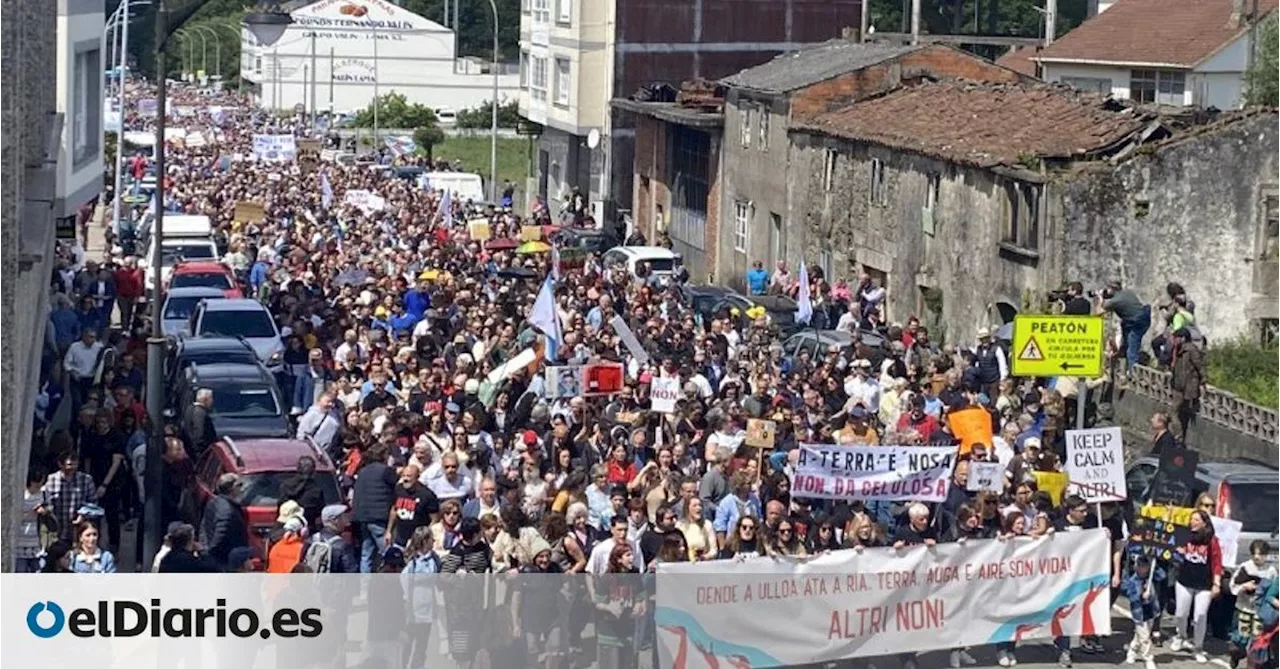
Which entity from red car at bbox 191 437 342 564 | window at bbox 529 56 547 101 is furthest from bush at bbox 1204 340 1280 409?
window at bbox 529 56 547 101

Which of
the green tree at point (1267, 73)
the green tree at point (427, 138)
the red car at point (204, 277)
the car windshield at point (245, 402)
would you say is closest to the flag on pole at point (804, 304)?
the red car at point (204, 277)

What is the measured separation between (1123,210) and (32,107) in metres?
20.2

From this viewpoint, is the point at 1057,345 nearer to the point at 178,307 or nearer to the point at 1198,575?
the point at 1198,575

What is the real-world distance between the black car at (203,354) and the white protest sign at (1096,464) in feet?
36.0

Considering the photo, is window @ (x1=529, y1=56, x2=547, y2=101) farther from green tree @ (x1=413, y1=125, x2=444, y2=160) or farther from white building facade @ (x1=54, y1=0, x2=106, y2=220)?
white building facade @ (x1=54, y1=0, x2=106, y2=220)

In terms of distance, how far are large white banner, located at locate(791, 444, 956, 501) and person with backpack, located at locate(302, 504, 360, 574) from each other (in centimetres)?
372

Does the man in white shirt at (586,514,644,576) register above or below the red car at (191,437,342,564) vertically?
above

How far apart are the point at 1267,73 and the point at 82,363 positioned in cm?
2555

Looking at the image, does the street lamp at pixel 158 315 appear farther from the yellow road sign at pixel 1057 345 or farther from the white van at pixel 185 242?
the white van at pixel 185 242

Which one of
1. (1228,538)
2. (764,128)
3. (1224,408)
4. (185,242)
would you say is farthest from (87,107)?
(764,128)

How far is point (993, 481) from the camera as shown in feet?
65.7

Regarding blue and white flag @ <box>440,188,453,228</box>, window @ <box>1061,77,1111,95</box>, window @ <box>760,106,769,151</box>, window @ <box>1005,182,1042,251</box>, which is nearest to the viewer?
window @ <box>1005,182,1042,251</box>

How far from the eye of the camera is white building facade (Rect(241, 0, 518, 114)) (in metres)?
143

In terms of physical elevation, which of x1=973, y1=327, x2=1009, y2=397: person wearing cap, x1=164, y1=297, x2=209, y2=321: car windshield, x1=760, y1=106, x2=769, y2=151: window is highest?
x1=760, y1=106, x2=769, y2=151: window
